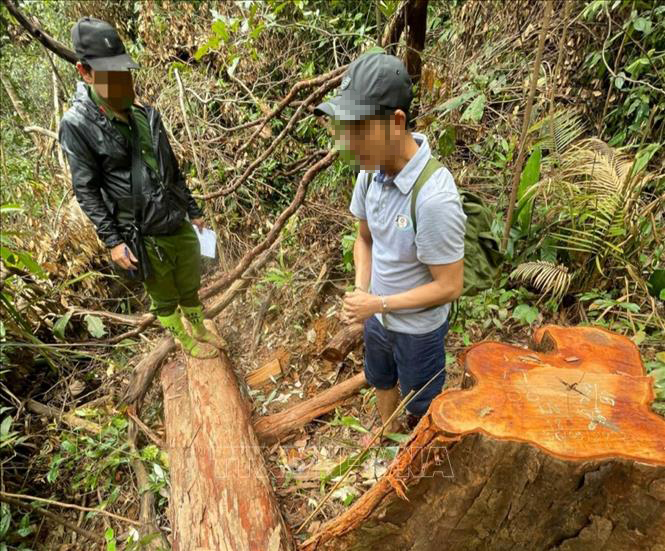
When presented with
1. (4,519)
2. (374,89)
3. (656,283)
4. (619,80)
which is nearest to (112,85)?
(374,89)

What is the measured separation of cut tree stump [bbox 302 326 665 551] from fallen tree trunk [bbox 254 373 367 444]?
1088 millimetres

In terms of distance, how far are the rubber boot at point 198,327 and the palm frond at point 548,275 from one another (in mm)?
2308

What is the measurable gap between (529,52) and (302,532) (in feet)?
14.6

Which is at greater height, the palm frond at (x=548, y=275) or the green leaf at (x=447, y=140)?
the green leaf at (x=447, y=140)

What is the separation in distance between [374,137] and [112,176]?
1.77m

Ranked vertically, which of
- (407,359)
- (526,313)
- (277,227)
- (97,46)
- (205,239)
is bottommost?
(526,313)

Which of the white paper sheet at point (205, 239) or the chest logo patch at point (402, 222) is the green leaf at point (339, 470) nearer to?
the chest logo patch at point (402, 222)

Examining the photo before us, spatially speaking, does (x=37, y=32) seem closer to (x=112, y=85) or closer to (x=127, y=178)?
(x=112, y=85)

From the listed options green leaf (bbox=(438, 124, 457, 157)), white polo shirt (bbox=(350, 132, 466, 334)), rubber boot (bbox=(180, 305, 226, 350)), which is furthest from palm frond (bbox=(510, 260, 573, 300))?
rubber boot (bbox=(180, 305, 226, 350))

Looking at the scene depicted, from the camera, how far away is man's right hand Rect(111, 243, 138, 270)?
7.89ft

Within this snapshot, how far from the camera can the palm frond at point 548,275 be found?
2.74m

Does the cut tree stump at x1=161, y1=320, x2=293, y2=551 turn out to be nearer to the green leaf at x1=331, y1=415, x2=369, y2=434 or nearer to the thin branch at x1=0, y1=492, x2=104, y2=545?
the green leaf at x1=331, y1=415, x2=369, y2=434

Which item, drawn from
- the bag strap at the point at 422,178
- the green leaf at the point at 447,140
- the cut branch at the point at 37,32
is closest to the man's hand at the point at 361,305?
the bag strap at the point at 422,178

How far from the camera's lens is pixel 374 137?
1289mm
